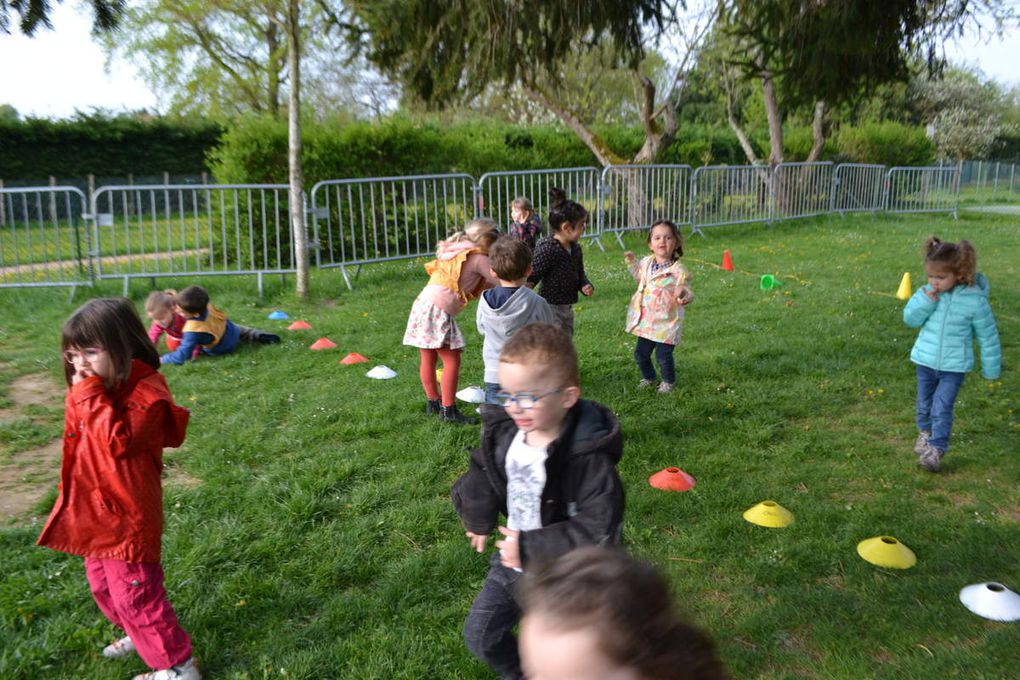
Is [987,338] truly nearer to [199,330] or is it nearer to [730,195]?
[199,330]

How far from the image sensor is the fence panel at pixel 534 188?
12969 mm

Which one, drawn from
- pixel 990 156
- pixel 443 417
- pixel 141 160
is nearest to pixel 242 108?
pixel 141 160

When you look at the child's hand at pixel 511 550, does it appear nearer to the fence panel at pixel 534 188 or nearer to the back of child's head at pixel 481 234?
the back of child's head at pixel 481 234

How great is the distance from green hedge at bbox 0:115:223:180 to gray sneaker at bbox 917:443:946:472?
796 inches

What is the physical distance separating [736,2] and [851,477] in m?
3.34

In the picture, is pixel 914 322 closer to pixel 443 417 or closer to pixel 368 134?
pixel 443 417

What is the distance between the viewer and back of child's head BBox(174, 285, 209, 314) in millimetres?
7316

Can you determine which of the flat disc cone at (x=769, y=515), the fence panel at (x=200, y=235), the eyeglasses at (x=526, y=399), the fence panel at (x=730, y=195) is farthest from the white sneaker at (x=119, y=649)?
the fence panel at (x=730, y=195)

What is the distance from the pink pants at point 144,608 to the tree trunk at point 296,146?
23.7 feet

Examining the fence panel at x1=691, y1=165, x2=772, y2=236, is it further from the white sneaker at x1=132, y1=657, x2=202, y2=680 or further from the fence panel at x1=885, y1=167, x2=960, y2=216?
the white sneaker at x1=132, y1=657, x2=202, y2=680

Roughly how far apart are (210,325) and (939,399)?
6.05 metres

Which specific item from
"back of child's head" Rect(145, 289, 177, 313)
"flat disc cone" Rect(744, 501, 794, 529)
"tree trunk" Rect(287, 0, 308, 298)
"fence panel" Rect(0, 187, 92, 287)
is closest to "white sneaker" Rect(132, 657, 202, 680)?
"flat disc cone" Rect(744, 501, 794, 529)

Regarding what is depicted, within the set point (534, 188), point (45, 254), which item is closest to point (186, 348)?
point (45, 254)

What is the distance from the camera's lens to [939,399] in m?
4.86
